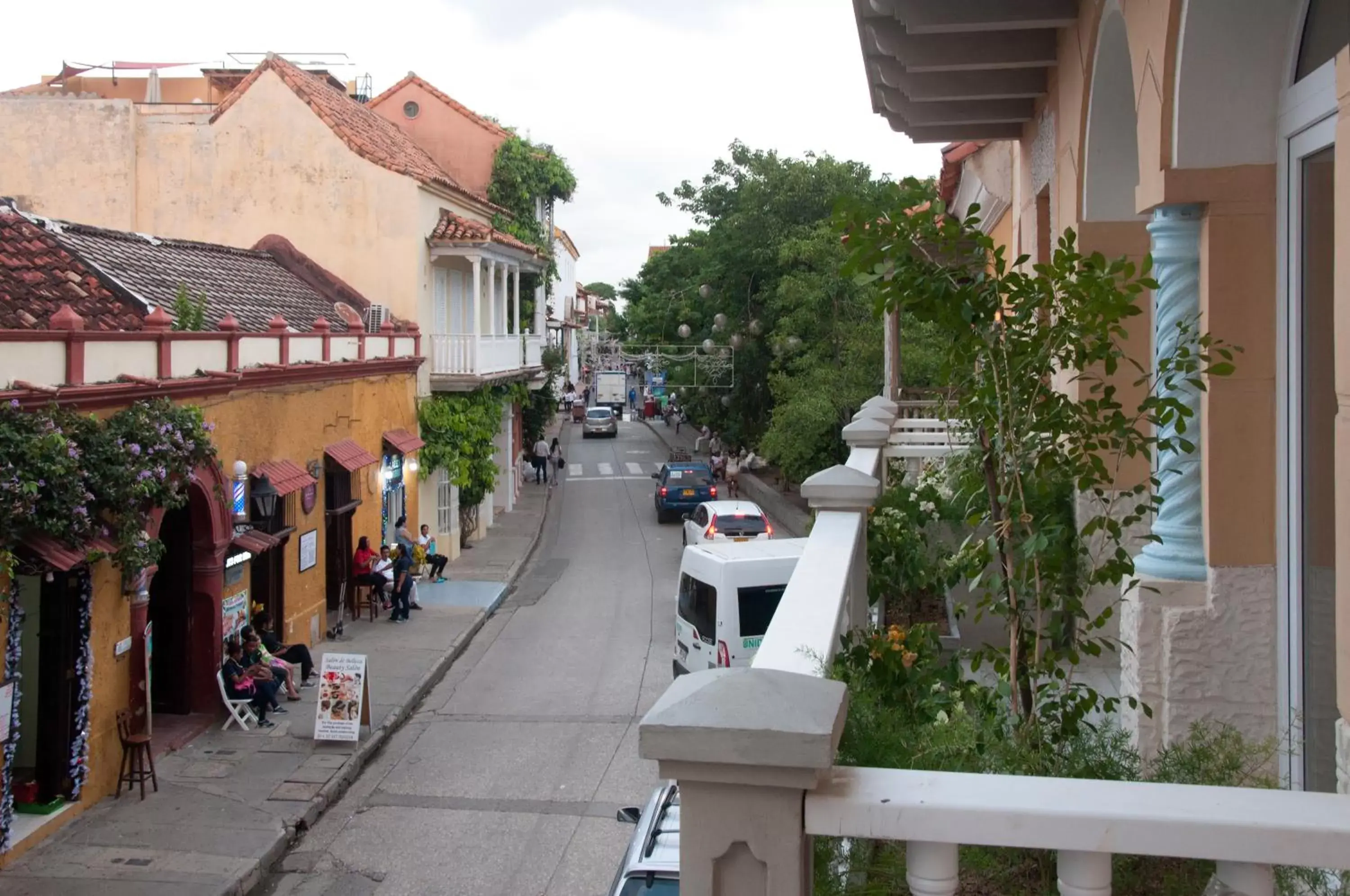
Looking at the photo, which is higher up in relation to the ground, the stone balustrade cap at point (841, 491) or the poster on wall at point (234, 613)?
the stone balustrade cap at point (841, 491)

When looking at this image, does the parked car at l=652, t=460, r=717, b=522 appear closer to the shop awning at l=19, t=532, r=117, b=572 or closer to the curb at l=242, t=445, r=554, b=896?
the curb at l=242, t=445, r=554, b=896

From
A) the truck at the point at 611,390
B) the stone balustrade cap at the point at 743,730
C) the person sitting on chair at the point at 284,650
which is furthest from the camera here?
the truck at the point at 611,390

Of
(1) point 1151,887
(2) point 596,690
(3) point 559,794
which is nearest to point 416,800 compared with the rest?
(3) point 559,794

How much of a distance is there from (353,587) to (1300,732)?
19.6 m

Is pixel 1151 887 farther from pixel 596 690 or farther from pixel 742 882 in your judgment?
pixel 596 690

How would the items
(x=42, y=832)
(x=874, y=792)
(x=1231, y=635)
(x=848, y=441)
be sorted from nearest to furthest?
(x=874, y=792) < (x=1231, y=635) < (x=848, y=441) < (x=42, y=832)

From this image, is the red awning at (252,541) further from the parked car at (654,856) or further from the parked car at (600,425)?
the parked car at (600,425)

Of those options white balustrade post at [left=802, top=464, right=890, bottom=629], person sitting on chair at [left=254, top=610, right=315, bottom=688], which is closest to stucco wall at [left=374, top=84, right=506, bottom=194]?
person sitting on chair at [left=254, top=610, right=315, bottom=688]

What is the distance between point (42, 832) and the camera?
11195 mm

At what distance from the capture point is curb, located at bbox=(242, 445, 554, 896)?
Answer: 1095 centimetres

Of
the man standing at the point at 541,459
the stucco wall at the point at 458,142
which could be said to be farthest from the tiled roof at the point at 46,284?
the man standing at the point at 541,459

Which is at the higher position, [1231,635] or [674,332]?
[674,332]

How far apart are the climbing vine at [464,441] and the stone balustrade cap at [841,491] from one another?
21.0m

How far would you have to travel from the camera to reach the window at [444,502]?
27.9m
